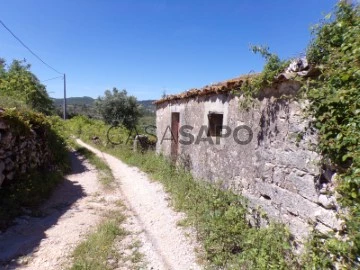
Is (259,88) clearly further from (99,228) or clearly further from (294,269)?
(99,228)

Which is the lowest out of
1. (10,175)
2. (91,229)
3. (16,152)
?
(91,229)

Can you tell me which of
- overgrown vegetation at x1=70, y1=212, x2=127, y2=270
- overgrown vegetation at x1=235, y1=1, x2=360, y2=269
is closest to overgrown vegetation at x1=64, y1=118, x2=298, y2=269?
overgrown vegetation at x1=235, y1=1, x2=360, y2=269

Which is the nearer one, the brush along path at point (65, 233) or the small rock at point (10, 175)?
the brush along path at point (65, 233)

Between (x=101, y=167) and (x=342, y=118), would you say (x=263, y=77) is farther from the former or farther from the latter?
(x=101, y=167)

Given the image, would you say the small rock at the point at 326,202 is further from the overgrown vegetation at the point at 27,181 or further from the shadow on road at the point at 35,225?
the overgrown vegetation at the point at 27,181

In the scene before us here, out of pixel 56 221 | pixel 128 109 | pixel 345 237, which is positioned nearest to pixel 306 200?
pixel 345 237

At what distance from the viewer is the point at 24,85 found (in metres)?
18.5

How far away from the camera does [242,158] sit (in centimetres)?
452

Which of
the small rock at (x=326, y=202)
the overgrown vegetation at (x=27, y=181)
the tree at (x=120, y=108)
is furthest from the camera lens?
the tree at (x=120, y=108)

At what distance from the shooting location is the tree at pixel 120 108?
2217 centimetres

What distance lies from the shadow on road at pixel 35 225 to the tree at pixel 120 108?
15508mm

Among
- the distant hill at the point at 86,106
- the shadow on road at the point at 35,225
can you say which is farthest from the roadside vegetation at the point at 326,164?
the distant hill at the point at 86,106

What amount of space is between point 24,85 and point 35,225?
17080 mm

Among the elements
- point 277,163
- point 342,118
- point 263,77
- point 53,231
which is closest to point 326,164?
point 342,118
